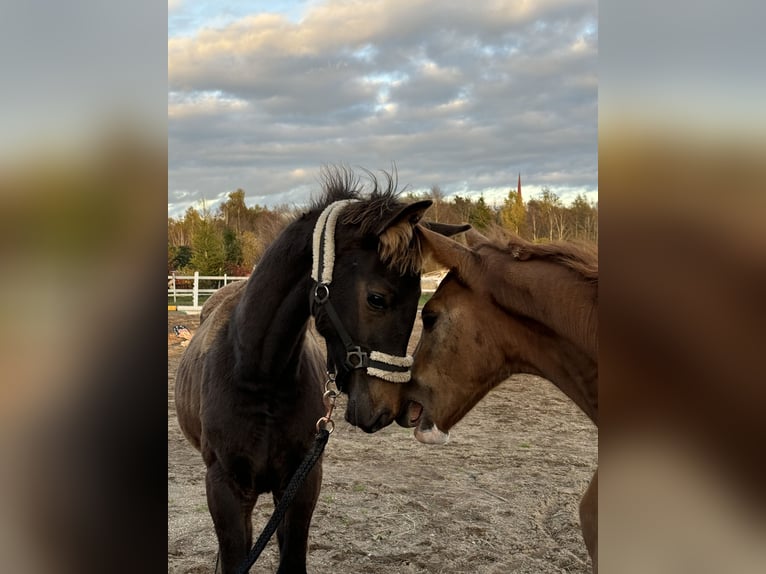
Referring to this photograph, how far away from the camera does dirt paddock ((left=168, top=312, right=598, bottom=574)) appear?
447 cm

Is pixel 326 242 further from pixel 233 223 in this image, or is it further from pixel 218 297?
pixel 233 223

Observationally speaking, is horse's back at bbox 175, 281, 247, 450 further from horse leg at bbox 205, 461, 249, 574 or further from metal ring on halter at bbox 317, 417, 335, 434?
metal ring on halter at bbox 317, 417, 335, 434

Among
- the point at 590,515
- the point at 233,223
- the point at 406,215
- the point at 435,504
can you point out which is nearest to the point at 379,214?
the point at 406,215

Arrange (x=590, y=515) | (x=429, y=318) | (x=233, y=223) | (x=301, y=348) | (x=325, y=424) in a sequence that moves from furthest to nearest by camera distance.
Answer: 1. (x=233, y=223)
2. (x=301, y=348)
3. (x=325, y=424)
4. (x=429, y=318)
5. (x=590, y=515)

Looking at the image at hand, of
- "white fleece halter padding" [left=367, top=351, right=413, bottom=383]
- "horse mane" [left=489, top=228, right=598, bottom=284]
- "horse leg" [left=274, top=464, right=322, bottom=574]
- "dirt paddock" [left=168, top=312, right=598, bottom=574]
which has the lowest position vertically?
"dirt paddock" [left=168, top=312, right=598, bottom=574]

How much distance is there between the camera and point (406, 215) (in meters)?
2.68

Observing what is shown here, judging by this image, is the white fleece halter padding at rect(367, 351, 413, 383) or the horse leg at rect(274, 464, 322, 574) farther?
the horse leg at rect(274, 464, 322, 574)

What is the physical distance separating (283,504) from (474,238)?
1.33 metres

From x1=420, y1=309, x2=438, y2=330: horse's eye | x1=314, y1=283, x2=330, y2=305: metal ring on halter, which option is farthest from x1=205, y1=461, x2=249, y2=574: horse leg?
x1=420, y1=309, x2=438, y2=330: horse's eye

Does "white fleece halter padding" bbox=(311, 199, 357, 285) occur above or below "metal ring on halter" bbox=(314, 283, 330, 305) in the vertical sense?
above

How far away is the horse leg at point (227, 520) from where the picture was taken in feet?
9.97

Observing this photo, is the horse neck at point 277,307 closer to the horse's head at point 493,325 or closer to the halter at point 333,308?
the halter at point 333,308
